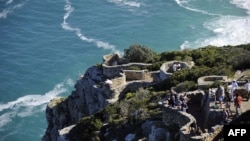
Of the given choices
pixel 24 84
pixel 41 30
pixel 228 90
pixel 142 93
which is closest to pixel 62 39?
pixel 41 30

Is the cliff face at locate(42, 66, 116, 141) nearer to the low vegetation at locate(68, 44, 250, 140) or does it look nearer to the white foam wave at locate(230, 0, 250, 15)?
the low vegetation at locate(68, 44, 250, 140)

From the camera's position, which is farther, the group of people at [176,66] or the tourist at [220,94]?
the group of people at [176,66]

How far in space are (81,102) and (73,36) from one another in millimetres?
63743

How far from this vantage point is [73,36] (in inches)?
4865

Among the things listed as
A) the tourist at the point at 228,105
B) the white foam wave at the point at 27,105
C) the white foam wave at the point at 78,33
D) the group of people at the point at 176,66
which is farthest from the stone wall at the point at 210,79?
the white foam wave at the point at 78,33

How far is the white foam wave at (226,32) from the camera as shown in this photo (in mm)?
110812

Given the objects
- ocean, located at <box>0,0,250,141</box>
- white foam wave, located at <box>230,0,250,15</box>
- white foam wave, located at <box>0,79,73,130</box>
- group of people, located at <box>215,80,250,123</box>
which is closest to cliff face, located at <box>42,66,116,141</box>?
group of people, located at <box>215,80,250,123</box>

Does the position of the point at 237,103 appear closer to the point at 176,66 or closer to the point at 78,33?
the point at 176,66

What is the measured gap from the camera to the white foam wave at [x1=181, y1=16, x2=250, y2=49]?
110812mm

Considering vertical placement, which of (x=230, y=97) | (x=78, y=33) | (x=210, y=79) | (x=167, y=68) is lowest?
(x=78, y=33)

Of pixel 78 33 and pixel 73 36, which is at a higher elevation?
pixel 78 33

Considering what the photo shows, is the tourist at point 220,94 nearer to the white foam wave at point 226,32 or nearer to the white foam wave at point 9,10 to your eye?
the white foam wave at point 226,32

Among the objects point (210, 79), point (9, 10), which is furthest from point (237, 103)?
point (9, 10)

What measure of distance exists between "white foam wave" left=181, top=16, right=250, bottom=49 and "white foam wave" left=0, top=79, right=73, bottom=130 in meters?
25.3
